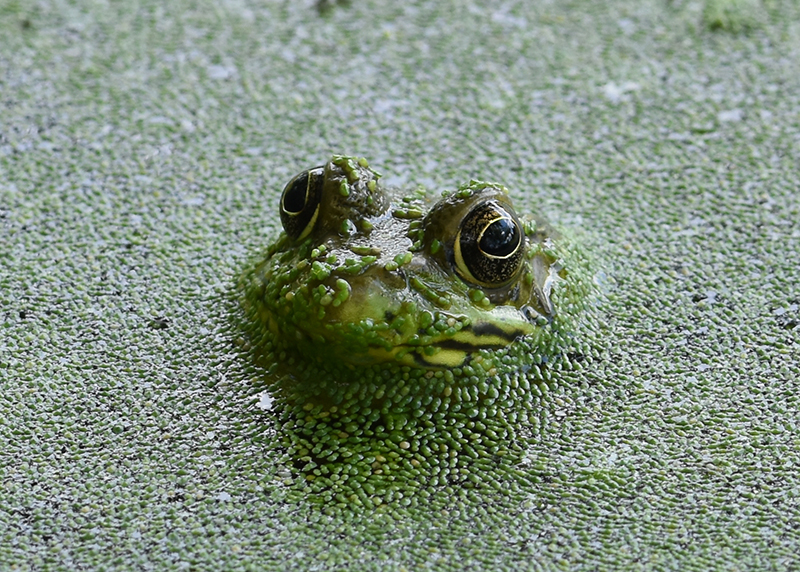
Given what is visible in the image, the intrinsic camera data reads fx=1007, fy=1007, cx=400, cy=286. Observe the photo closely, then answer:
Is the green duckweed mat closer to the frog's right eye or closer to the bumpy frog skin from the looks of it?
the bumpy frog skin

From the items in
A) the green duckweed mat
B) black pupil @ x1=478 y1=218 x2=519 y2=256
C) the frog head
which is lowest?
the green duckweed mat

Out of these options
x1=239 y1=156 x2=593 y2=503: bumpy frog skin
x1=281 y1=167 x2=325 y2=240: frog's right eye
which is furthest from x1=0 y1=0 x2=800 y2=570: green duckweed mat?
x1=281 y1=167 x2=325 y2=240: frog's right eye

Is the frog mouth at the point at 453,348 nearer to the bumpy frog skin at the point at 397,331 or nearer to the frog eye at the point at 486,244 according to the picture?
the bumpy frog skin at the point at 397,331

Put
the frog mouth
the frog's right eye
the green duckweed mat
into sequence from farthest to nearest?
the frog's right eye, the frog mouth, the green duckweed mat

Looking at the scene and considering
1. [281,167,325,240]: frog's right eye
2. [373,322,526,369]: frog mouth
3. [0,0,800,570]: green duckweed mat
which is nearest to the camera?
[0,0,800,570]: green duckweed mat

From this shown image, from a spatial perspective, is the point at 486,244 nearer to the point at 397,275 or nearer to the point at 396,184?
the point at 397,275

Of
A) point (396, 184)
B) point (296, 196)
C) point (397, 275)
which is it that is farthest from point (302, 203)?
point (396, 184)

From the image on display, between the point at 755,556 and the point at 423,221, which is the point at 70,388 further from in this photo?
the point at 755,556

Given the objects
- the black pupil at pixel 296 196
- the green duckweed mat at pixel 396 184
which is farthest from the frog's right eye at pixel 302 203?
the green duckweed mat at pixel 396 184
